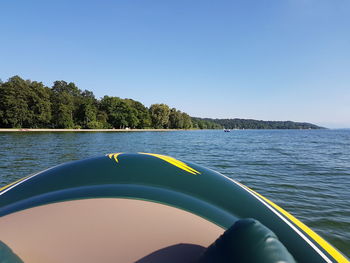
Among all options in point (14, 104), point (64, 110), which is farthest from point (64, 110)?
point (14, 104)

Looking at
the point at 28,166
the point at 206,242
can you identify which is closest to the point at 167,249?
the point at 206,242

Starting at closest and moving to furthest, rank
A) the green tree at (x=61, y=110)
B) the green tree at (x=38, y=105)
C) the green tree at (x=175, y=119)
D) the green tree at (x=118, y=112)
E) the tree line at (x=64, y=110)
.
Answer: the tree line at (x=64, y=110) < the green tree at (x=38, y=105) < the green tree at (x=61, y=110) < the green tree at (x=118, y=112) < the green tree at (x=175, y=119)

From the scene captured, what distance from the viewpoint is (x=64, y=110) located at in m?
51.7

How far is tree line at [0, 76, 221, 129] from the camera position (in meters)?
44.8

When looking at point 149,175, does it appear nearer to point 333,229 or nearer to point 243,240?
point 243,240

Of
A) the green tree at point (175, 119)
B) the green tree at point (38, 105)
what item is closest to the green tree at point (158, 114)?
the green tree at point (175, 119)

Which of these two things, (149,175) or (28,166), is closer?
(149,175)

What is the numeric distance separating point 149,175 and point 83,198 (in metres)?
0.56

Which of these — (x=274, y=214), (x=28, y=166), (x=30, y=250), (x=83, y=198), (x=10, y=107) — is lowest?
(x=28, y=166)

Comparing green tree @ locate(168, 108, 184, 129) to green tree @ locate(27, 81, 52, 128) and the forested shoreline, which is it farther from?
green tree @ locate(27, 81, 52, 128)

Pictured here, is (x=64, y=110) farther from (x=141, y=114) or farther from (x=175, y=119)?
(x=175, y=119)

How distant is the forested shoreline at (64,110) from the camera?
44.8 m

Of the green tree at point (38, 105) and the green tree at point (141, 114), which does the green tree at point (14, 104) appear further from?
the green tree at point (141, 114)

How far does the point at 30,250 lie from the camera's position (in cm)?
125
